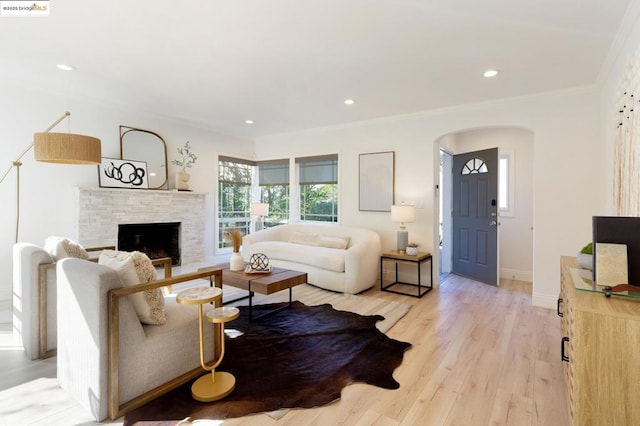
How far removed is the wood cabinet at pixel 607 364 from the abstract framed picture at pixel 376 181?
3590 mm

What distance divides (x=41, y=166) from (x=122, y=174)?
35.1 inches

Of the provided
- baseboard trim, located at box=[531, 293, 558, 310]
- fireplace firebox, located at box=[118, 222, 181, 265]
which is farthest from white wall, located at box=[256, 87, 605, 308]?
fireplace firebox, located at box=[118, 222, 181, 265]

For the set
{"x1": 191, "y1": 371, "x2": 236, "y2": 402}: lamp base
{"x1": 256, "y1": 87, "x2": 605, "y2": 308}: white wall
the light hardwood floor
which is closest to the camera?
the light hardwood floor

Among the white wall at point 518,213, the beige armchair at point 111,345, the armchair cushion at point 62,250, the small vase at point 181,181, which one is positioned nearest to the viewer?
the beige armchair at point 111,345

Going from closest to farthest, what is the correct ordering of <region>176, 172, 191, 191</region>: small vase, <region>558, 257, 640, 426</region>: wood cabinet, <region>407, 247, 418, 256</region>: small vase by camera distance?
<region>558, 257, 640, 426</region>: wood cabinet, <region>407, 247, 418, 256</region>: small vase, <region>176, 172, 191, 191</region>: small vase

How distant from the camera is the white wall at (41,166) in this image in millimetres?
3605

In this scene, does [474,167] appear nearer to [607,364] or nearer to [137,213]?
[607,364]

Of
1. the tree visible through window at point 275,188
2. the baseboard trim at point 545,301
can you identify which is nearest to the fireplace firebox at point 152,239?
the tree visible through window at point 275,188

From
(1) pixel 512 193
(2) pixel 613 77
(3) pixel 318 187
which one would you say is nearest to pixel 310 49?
(2) pixel 613 77

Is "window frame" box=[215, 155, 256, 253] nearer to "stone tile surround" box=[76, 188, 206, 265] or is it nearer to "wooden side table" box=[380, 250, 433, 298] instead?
"stone tile surround" box=[76, 188, 206, 265]

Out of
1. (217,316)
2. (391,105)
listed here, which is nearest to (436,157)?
(391,105)

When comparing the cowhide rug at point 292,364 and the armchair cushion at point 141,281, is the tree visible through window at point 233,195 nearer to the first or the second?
the cowhide rug at point 292,364

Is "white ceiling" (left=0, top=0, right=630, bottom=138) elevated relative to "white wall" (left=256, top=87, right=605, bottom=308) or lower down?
elevated

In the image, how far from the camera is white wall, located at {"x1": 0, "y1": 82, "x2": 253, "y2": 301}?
142 inches
